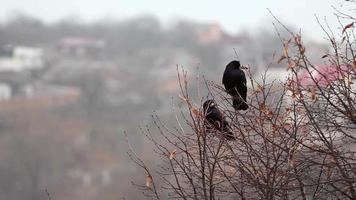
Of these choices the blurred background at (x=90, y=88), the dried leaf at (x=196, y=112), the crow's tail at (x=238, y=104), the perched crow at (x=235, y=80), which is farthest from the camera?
the blurred background at (x=90, y=88)

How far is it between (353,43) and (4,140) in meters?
29.3

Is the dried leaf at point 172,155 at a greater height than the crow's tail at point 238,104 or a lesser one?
lesser

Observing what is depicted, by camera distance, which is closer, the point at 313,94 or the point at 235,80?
the point at 313,94

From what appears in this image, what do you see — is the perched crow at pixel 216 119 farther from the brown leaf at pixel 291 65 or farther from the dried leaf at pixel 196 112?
the brown leaf at pixel 291 65

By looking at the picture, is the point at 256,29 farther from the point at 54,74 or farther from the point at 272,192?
the point at 272,192

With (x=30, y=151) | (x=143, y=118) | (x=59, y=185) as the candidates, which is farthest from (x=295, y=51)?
(x=143, y=118)

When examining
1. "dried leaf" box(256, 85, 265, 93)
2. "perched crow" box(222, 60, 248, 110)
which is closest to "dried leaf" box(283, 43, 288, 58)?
"dried leaf" box(256, 85, 265, 93)

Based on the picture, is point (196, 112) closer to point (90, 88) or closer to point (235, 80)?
point (235, 80)

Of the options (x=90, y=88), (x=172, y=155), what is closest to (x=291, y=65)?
(x=172, y=155)

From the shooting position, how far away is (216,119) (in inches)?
161

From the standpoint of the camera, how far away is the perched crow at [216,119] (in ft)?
12.9

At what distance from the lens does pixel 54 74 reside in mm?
43375

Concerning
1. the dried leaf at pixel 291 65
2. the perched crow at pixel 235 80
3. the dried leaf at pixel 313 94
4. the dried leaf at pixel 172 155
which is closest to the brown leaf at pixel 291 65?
the dried leaf at pixel 291 65

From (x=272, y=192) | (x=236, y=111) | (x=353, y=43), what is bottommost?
(x=272, y=192)
